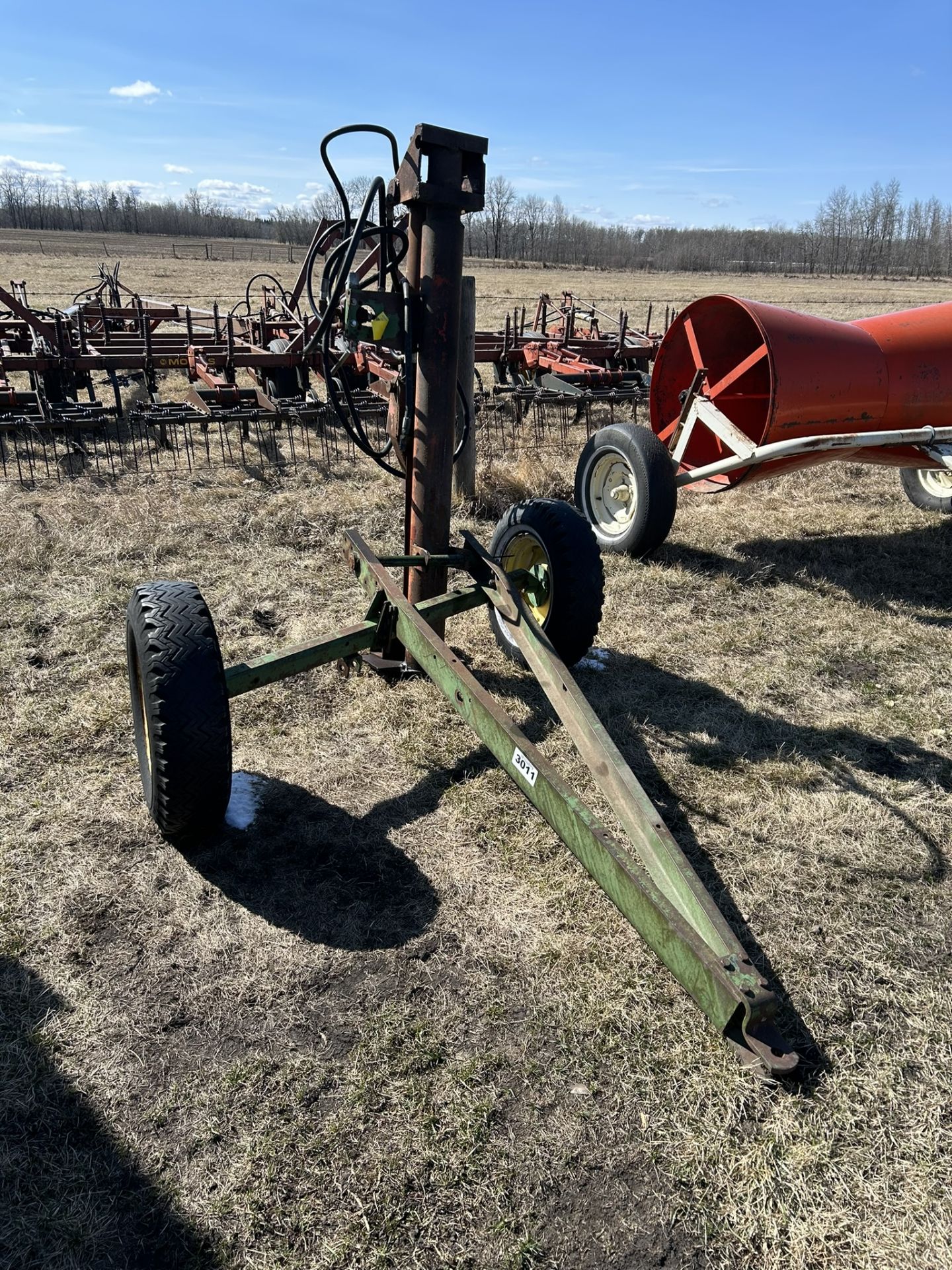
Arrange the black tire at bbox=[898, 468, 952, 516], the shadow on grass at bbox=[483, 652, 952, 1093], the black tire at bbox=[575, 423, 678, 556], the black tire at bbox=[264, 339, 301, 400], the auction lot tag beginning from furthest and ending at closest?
the black tire at bbox=[264, 339, 301, 400] → the black tire at bbox=[898, 468, 952, 516] → the black tire at bbox=[575, 423, 678, 556] → the shadow on grass at bbox=[483, 652, 952, 1093] → the auction lot tag

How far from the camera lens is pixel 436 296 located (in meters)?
3.54

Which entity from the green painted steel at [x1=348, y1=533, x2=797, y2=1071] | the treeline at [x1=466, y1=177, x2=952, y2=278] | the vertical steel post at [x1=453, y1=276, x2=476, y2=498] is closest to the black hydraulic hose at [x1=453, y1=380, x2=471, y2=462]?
the green painted steel at [x1=348, y1=533, x2=797, y2=1071]

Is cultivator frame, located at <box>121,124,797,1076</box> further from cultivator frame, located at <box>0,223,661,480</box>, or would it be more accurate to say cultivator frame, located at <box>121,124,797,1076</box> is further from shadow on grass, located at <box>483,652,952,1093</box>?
cultivator frame, located at <box>0,223,661,480</box>

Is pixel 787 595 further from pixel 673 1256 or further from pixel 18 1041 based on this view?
pixel 18 1041

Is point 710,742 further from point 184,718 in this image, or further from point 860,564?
point 860,564

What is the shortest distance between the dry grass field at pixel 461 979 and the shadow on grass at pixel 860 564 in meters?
0.66

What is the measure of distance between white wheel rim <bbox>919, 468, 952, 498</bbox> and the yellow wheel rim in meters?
4.48

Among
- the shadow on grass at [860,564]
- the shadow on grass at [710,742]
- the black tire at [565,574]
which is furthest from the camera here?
the shadow on grass at [860,564]

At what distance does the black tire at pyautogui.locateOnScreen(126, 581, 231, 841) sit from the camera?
2.82m

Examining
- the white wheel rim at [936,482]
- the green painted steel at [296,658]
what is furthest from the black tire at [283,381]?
the green painted steel at [296,658]

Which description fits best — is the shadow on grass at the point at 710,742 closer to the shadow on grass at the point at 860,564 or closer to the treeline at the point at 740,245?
the shadow on grass at the point at 860,564

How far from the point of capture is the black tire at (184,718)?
2.82 meters

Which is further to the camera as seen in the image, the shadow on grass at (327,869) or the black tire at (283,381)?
the black tire at (283,381)

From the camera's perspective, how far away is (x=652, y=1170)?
206 cm
